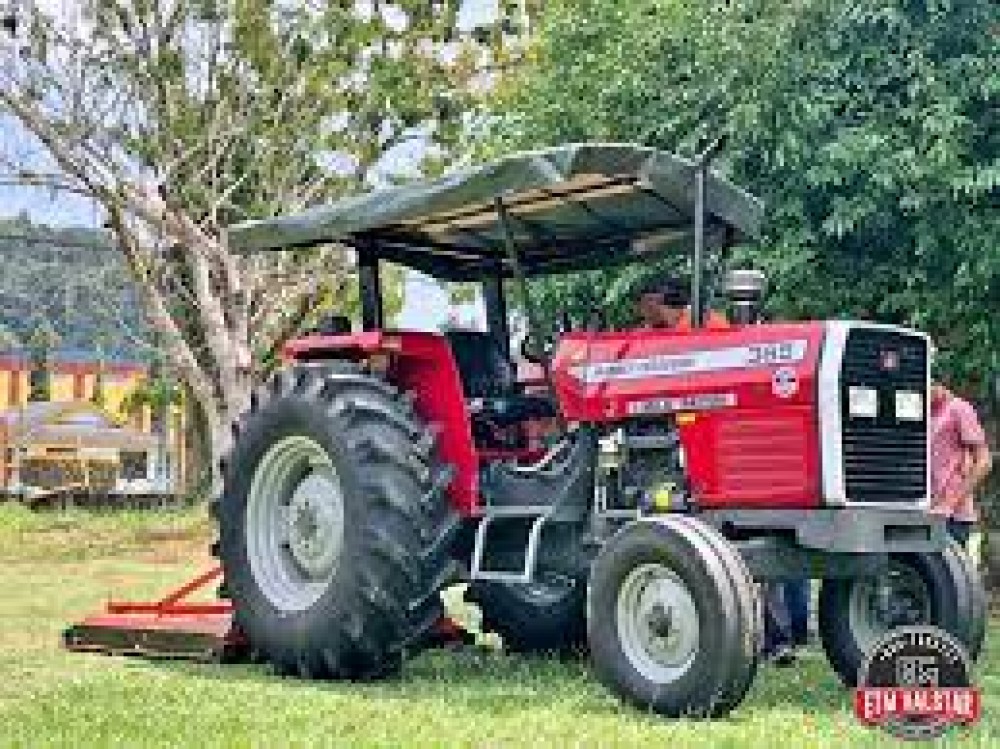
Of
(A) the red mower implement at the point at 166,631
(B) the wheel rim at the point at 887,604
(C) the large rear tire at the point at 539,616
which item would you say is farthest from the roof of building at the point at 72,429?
(B) the wheel rim at the point at 887,604

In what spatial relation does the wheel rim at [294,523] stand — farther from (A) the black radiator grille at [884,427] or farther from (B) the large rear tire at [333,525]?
(A) the black radiator grille at [884,427]

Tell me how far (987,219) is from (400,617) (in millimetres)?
5790

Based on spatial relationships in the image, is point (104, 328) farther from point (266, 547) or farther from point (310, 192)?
point (266, 547)

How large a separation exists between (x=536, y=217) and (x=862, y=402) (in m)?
2.28

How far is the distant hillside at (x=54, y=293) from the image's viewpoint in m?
43.1

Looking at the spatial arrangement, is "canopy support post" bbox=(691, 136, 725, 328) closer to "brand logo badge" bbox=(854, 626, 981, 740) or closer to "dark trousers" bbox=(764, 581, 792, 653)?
"dark trousers" bbox=(764, 581, 792, 653)

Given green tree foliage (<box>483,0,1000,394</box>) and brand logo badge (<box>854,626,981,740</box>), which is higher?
green tree foliage (<box>483,0,1000,394</box>)

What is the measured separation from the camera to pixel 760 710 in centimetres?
772

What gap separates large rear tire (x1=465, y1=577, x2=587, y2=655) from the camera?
9883mm

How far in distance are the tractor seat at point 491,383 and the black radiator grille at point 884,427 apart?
5.86 ft

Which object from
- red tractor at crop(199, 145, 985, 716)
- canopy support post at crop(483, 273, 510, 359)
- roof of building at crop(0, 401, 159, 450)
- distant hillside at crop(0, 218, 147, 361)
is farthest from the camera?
distant hillside at crop(0, 218, 147, 361)

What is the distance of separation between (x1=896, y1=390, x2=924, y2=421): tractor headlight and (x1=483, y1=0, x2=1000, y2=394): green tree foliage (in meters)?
4.28

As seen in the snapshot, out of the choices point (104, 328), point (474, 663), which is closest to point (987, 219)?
→ point (474, 663)

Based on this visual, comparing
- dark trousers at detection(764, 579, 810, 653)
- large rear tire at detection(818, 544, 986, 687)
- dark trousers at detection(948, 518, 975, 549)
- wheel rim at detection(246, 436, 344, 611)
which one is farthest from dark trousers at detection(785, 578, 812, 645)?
wheel rim at detection(246, 436, 344, 611)
